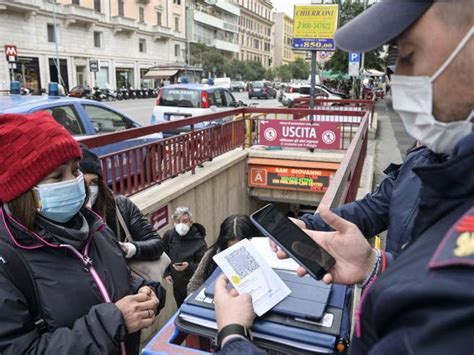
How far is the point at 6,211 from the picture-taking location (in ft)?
5.95

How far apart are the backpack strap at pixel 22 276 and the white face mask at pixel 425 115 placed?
1472mm

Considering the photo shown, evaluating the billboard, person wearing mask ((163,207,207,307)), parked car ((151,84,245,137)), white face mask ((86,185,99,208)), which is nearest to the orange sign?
parked car ((151,84,245,137))

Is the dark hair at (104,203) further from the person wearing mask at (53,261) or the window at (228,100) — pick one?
the window at (228,100)

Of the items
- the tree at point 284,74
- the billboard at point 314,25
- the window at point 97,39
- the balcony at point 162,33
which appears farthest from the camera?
the tree at point 284,74

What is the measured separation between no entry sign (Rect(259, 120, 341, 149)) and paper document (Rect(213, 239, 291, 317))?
7.38m

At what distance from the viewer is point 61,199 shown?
197cm

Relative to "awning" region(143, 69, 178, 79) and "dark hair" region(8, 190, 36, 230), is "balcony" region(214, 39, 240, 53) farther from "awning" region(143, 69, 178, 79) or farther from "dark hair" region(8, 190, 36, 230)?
"dark hair" region(8, 190, 36, 230)

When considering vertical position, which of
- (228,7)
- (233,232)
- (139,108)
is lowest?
(139,108)

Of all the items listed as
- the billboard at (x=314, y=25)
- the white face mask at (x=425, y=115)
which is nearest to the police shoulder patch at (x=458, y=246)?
the white face mask at (x=425, y=115)

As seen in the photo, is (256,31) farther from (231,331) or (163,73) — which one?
(231,331)

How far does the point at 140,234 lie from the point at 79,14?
1745 inches

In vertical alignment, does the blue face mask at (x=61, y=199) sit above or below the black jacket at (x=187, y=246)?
above

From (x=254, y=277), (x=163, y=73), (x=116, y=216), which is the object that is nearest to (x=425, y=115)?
(x=254, y=277)

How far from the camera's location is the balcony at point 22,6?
3392cm
